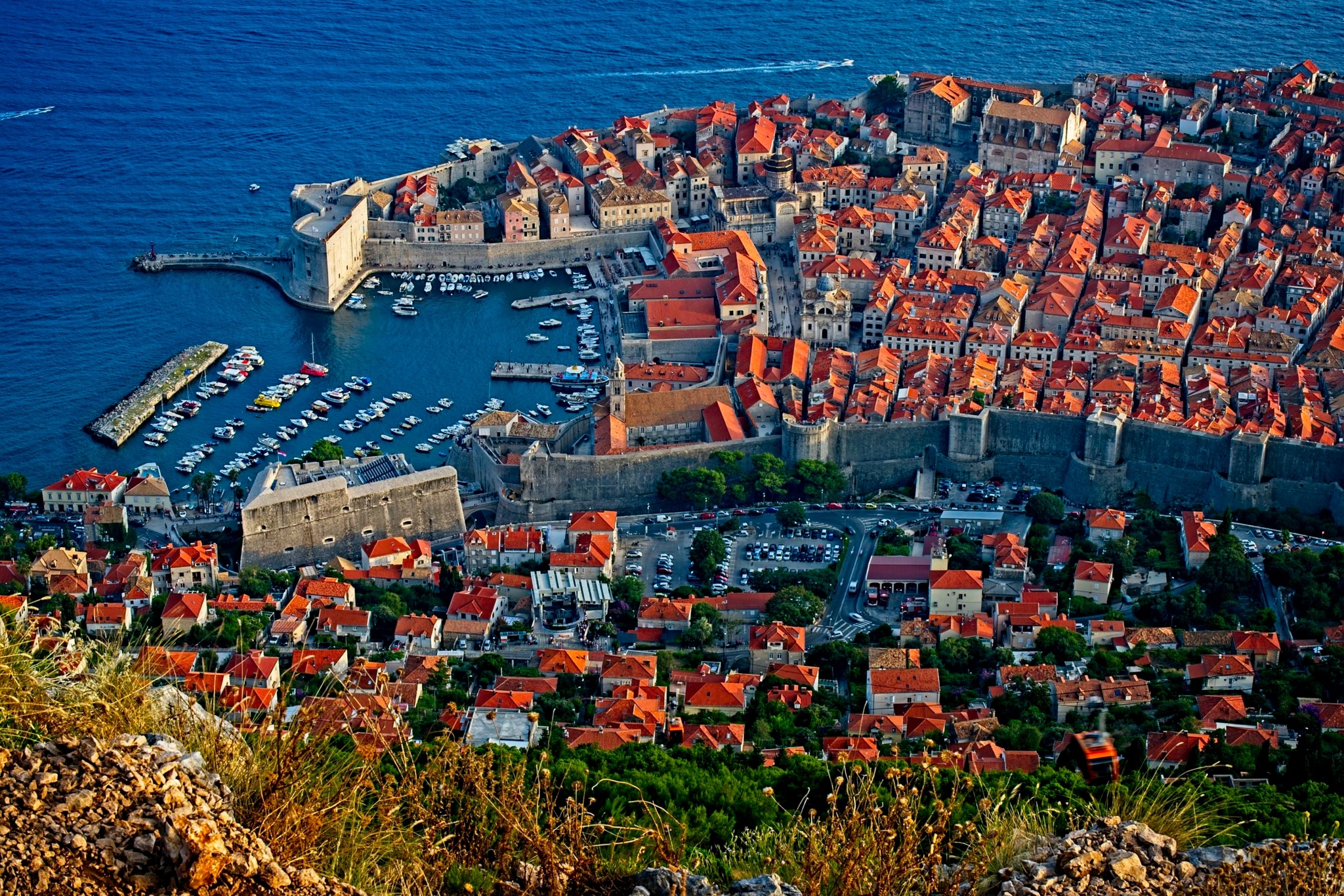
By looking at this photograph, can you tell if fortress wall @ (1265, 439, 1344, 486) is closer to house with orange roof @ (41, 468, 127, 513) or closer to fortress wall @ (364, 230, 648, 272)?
fortress wall @ (364, 230, 648, 272)

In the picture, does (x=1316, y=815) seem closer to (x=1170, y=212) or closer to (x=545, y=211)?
(x=1170, y=212)

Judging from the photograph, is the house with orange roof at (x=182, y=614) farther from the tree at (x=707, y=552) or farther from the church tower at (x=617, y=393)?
the church tower at (x=617, y=393)

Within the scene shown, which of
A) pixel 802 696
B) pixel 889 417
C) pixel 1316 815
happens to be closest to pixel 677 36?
pixel 889 417

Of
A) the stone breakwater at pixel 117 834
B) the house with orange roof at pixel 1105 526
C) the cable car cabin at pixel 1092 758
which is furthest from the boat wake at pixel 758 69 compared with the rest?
the stone breakwater at pixel 117 834

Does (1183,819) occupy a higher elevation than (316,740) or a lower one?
lower

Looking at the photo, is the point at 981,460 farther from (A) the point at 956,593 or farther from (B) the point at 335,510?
(B) the point at 335,510

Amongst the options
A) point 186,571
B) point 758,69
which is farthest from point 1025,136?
point 186,571
